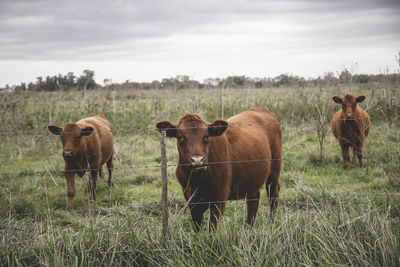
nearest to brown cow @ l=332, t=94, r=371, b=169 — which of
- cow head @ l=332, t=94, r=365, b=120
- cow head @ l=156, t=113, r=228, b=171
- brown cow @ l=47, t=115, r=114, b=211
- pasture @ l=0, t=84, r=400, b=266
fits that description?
cow head @ l=332, t=94, r=365, b=120

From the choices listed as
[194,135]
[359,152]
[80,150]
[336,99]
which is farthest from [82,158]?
[336,99]

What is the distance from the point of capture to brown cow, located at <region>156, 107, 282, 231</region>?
13.4 ft

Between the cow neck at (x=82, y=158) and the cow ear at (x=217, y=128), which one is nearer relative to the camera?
the cow ear at (x=217, y=128)

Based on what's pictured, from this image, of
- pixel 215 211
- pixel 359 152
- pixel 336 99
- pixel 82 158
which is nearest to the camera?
pixel 215 211

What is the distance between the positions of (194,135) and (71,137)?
3205mm

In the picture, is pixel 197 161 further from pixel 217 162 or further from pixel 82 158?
pixel 82 158

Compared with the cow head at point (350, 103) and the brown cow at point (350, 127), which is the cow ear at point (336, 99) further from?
the cow head at point (350, 103)

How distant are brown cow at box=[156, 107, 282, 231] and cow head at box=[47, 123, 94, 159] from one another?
263 cm

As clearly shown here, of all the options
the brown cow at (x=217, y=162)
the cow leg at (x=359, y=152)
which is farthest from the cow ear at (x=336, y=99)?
the brown cow at (x=217, y=162)

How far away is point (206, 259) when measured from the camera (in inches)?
133

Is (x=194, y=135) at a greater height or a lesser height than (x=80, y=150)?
greater

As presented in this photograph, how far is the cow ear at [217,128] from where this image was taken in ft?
14.2

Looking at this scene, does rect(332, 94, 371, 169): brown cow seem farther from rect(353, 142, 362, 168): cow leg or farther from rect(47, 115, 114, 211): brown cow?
rect(47, 115, 114, 211): brown cow

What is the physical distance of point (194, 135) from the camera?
160 inches
